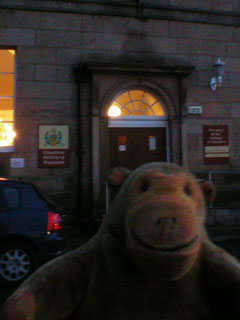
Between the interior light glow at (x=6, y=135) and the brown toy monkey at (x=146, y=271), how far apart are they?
7.91m

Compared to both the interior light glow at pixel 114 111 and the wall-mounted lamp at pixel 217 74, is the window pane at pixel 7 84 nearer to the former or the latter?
the interior light glow at pixel 114 111

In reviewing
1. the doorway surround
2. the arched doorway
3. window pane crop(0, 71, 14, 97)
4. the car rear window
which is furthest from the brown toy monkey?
window pane crop(0, 71, 14, 97)

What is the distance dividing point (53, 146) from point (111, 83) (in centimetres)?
249

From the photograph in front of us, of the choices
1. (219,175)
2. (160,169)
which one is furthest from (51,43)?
(160,169)

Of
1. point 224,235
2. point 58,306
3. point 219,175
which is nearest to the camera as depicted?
point 58,306

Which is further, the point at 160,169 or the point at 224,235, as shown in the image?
the point at 224,235

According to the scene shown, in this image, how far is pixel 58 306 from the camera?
127cm

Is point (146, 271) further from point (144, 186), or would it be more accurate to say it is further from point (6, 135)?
point (6, 135)

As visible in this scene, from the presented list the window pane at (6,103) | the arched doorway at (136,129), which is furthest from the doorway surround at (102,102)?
the window pane at (6,103)

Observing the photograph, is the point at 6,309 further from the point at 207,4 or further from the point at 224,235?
the point at 207,4

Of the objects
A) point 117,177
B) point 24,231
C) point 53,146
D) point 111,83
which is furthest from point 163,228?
point 111,83

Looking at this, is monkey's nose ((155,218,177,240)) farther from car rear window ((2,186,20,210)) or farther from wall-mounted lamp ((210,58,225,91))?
wall-mounted lamp ((210,58,225,91))

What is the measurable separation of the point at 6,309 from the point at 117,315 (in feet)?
1.44

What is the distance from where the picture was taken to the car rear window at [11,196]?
16.1ft
